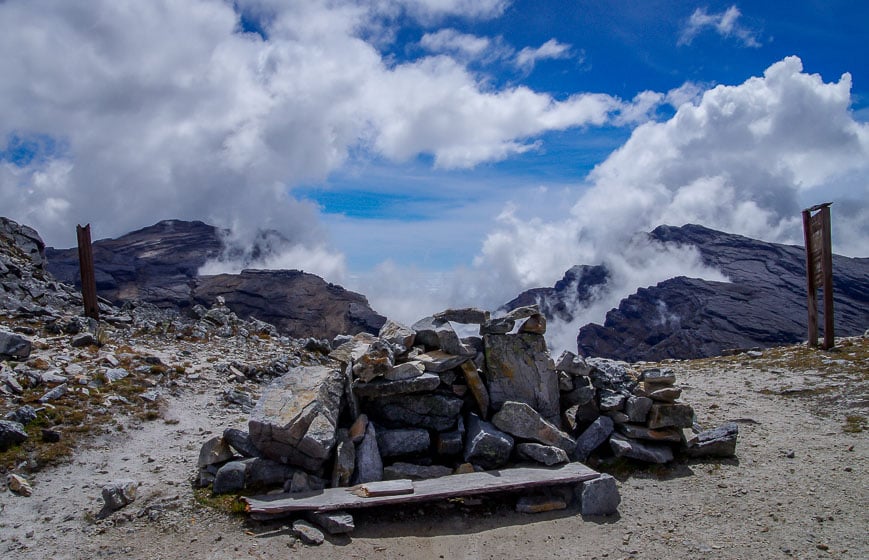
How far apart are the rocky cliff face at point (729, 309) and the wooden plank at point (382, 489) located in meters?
84.9

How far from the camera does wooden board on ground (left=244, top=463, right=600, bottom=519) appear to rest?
9.31 meters

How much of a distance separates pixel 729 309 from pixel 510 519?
361 ft

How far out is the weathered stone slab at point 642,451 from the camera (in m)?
11.8

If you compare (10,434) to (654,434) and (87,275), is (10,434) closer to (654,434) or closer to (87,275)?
(654,434)

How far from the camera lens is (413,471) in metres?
11.2

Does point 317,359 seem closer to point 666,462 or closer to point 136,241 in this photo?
point 666,462

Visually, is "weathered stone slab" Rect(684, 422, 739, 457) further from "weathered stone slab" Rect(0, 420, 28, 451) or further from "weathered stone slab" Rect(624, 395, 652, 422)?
"weathered stone slab" Rect(0, 420, 28, 451)

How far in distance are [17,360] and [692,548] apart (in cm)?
1769

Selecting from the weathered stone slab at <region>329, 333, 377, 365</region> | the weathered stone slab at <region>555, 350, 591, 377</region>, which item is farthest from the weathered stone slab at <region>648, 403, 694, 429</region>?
the weathered stone slab at <region>329, 333, 377, 365</region>

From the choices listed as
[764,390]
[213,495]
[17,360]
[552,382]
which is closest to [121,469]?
[213,495]

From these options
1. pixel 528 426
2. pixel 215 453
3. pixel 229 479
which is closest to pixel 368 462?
pixel 229 479

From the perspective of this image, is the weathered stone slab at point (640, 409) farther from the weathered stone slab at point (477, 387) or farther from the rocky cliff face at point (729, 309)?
the rocky cliff face at point (729, 309)

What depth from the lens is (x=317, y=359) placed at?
2269 cm

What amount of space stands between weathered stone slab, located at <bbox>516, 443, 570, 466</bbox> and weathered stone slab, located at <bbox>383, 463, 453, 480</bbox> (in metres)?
1.72
